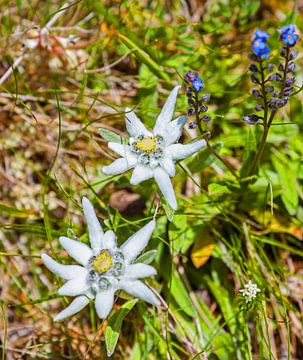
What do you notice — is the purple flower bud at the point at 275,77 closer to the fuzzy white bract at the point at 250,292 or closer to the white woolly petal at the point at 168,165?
the white woolly petal at the point at 168,165

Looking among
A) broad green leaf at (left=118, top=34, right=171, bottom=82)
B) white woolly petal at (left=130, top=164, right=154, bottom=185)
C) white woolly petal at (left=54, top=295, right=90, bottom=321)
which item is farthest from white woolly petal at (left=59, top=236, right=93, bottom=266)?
broad green leaf at (left=118, top=34, right=171, bottom=82)

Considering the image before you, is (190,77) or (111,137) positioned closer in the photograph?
(190,77)

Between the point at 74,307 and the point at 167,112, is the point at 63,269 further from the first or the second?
the point at 167,112

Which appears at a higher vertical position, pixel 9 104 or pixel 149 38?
pixel 149 38

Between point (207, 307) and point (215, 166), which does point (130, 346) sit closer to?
point (207, 307)

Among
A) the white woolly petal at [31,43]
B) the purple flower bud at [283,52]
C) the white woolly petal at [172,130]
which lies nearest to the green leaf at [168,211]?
the white woolly petal at [172,130]

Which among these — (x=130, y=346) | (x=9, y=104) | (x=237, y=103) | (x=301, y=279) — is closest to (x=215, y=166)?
(x=237, y=103)

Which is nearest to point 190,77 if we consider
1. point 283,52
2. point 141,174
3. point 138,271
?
point 283,52
